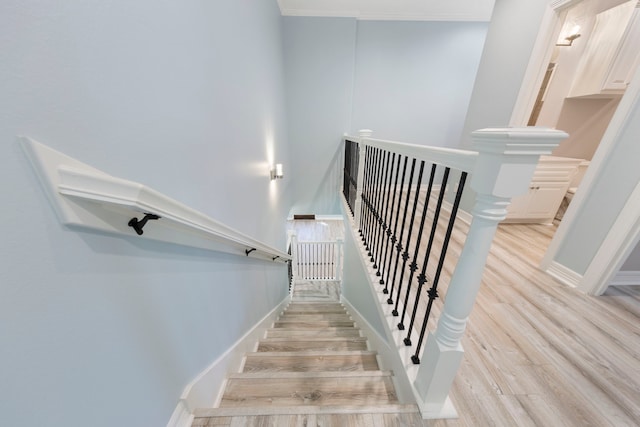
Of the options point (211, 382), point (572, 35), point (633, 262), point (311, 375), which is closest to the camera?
point (211, 382)

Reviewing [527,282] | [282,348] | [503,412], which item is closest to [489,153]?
[503,412]

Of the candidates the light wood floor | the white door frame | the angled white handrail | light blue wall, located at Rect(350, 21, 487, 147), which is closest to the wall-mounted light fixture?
light blue wall, located at Rect(350, 21, 487, 147)

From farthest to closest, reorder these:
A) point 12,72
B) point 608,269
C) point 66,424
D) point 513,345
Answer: point 608,269, point 513,345, point 66,424, point 12,72

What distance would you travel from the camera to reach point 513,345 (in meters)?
1.28

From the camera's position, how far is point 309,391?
1221 mm

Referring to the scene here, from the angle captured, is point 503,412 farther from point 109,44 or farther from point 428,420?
point 109,44

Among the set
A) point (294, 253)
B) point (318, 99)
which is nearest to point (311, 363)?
point (294, 253)

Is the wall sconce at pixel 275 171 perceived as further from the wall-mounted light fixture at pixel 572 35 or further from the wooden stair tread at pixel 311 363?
the wall-mounted light fixture at pixel 572 35

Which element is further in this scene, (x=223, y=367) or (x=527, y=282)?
(x=527, y=282)

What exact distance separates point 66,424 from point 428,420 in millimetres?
1202

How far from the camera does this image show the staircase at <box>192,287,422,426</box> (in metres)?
0.96

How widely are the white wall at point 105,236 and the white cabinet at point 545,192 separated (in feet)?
11.4

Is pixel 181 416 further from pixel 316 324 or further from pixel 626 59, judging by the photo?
pixel 626 59

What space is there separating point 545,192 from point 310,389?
3.54 m
